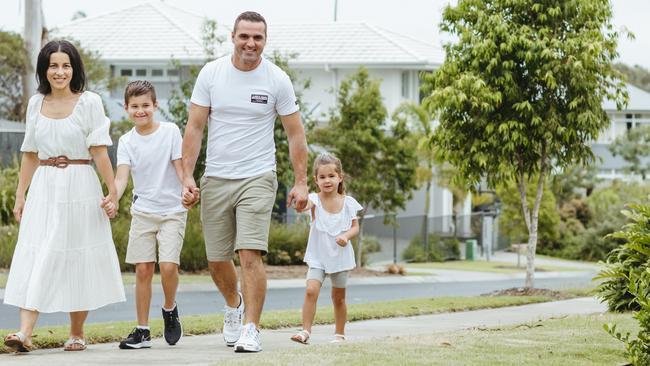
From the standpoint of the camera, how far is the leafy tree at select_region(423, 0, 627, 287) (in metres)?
19.0

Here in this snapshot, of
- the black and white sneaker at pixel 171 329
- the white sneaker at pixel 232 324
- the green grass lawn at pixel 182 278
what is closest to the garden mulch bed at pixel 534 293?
the green grass lawn at pixel 182 278

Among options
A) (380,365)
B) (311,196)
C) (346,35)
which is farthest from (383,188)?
(380,365)

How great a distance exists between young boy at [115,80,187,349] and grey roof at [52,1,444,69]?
114ft

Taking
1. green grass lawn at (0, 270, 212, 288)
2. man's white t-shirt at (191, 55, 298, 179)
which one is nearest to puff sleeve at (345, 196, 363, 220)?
man's white t-shirt at (191, 55, 298, 179)

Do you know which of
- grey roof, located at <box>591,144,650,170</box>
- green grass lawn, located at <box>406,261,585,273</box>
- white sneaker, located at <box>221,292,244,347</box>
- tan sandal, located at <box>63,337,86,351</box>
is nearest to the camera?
tan sandal, located at <box>63,337,86,351</box>

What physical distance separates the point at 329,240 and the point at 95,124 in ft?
7.53

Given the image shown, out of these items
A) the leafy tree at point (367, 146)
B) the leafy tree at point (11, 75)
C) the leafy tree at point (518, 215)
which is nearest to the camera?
the leafy tree at point (367, 146)

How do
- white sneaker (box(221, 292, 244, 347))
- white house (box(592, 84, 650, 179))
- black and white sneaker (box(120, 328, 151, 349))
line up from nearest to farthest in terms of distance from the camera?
black and white sneaker (box(120, 328, 151, 349)) < white sneaker (box(221, 292, 244, 347)) < white house (box(592, 84, 650, 179))

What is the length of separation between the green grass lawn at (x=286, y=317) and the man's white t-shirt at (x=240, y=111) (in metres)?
1.93

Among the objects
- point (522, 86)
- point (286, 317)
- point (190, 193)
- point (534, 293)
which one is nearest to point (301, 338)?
point (190, 193)

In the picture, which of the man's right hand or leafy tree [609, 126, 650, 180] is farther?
leafy tree [609, 126, 650, 180]

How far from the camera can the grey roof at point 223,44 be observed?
4641cm

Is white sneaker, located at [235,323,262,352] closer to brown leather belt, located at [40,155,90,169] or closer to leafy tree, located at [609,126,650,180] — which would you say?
brown leather belt, located at [40,155,90,169]

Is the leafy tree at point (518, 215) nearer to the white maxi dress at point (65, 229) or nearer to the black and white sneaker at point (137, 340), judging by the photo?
the black and white sneaker at point (137, 340)
